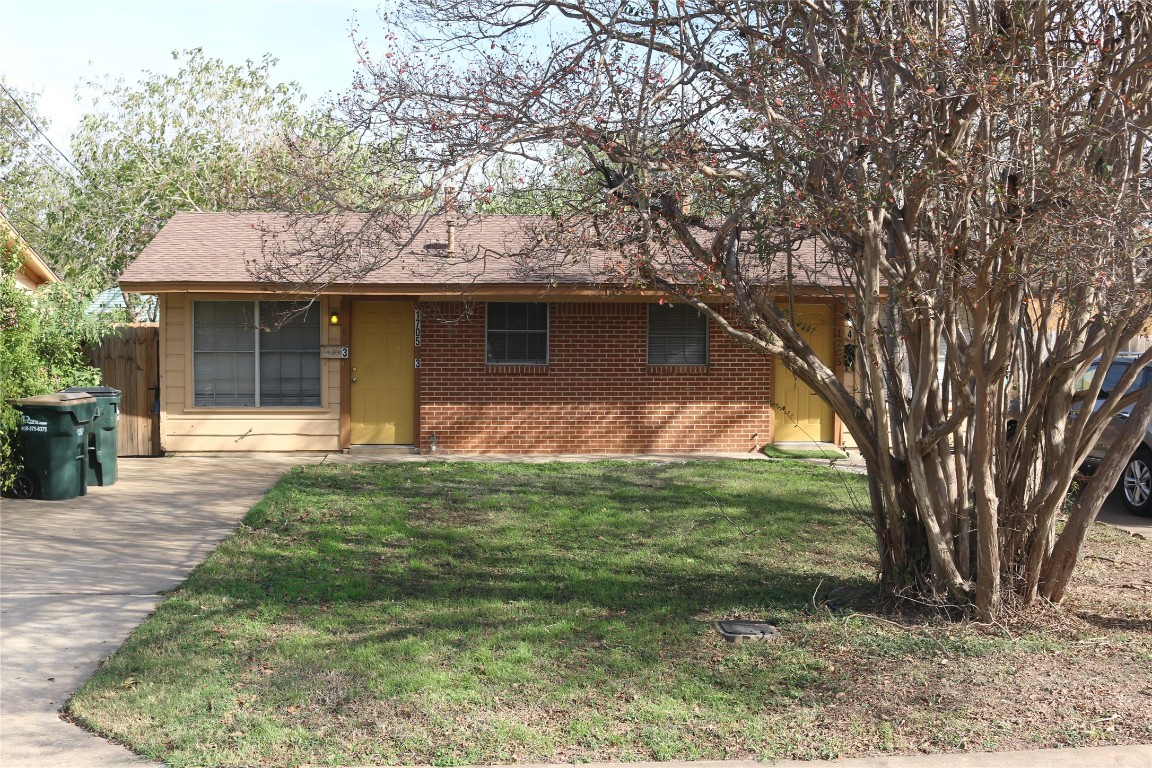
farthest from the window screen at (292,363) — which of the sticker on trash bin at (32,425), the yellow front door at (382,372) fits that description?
the sticker on trash bin at (32,425)

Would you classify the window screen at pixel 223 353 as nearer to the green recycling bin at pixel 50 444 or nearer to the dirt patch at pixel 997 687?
the green recycling bin at pixel 50 444

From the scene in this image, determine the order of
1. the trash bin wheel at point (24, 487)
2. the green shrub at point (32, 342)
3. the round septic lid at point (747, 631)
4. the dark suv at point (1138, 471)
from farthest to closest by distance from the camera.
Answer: the trash bin wheel at point (24, 487), the green shrub at point (32, 342), the dark suv at point (1138, 471), the round septic lid at point (747, 631)

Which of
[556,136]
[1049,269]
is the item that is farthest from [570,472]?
[1049,269]

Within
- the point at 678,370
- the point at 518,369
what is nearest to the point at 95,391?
the point at 518,369

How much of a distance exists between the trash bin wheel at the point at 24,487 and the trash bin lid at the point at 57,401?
2.67 feet

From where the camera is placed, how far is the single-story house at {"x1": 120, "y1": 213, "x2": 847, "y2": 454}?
48.3 feet

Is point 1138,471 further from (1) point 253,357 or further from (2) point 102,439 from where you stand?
(2) point 102,439

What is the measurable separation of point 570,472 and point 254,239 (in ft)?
20.5

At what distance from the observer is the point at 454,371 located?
1492cm

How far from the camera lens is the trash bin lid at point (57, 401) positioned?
11.1 m

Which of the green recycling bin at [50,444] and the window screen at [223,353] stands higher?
the window screen at [223,353]

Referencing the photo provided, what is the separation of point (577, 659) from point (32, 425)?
25.9 ft

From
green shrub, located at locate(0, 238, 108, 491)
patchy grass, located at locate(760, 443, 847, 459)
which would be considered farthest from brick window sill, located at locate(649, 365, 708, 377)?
green shrub, located at locate(0, 238, 108, 491)

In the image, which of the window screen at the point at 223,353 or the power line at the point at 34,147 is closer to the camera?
the window screen at the point at 223,353
